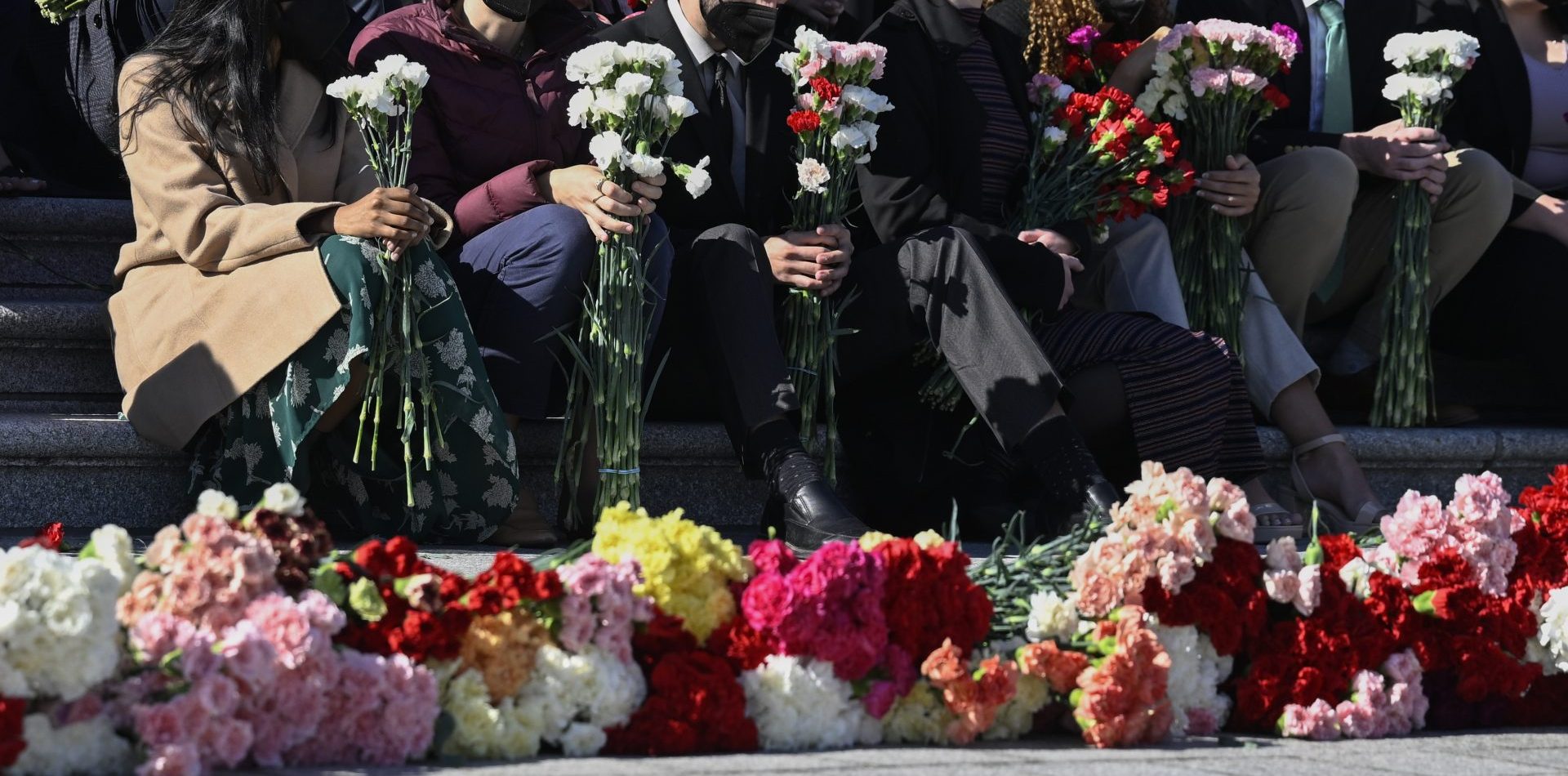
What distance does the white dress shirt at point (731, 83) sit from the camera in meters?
4.80

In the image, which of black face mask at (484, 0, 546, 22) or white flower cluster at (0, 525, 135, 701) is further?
black face mask at (484, 0, 546, 22)

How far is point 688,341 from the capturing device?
15.2 ft

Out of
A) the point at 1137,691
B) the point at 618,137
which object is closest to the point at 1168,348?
the point at 618,137

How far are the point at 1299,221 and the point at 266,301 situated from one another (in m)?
2.86

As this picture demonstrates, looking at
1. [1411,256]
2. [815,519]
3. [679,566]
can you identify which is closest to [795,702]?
[679,566]

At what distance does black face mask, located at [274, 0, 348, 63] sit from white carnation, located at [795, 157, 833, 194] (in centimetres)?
109

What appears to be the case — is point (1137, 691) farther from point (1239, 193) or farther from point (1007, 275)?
point (1239, 193)

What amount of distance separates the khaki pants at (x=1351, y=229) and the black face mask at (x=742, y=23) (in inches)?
63.5

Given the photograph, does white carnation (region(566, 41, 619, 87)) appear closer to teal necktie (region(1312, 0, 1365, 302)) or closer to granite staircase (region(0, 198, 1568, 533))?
granite staircase (region(0, 198, 1568, 533))

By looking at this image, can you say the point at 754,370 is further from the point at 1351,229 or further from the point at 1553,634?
the point at 1351,229

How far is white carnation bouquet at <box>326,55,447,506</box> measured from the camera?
13.2 ft

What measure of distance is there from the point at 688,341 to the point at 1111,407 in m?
1.04

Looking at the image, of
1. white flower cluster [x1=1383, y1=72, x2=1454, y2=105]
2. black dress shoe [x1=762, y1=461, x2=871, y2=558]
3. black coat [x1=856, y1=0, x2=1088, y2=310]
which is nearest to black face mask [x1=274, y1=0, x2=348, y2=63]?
black coat [x1=856, y1=0, x2=1088, y2=310]

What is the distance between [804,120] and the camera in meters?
4.46
